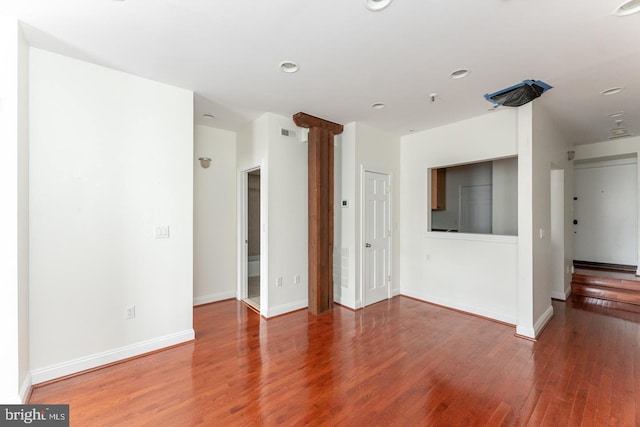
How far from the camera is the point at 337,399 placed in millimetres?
2055

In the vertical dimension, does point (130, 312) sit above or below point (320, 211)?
below

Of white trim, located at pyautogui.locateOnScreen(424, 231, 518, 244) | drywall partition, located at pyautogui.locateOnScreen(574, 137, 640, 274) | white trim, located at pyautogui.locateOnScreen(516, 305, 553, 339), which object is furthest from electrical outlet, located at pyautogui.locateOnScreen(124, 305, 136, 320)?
drywall partition, located at pyautogui.locateOnScreen(574, 137, 640, 274)

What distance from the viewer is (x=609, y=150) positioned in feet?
15.7

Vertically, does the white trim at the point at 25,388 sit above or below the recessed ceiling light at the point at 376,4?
below

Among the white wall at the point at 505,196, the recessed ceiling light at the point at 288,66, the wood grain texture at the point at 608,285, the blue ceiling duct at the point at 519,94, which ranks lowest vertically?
the wood grain texture at the point at 608,285

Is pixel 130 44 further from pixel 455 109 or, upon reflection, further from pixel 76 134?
pixel 455 109

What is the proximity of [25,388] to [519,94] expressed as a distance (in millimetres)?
4991

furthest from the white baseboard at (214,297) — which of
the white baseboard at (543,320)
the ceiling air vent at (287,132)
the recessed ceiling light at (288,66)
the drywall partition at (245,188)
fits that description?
the white baseboard at (543,320)

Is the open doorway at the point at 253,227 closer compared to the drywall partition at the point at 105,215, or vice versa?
the drywall partition at the point at 105,215

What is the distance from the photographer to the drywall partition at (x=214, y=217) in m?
4.17

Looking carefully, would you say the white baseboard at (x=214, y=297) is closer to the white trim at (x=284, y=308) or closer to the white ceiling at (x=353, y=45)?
the white trim at (x=284, y=308)

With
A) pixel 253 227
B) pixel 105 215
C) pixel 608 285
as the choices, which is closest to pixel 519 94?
pixel 608 285

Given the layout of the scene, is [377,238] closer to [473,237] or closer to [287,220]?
[473,237]

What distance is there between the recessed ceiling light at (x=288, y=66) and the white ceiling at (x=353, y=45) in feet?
0.16
